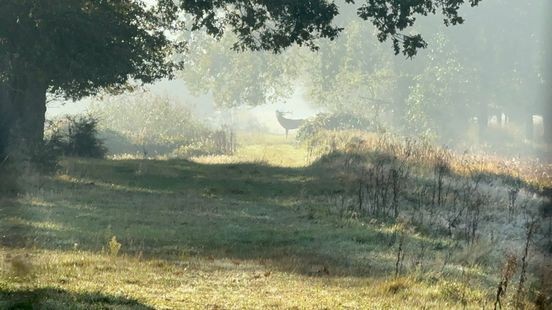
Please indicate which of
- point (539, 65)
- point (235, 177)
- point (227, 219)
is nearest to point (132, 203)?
point (227, 219)

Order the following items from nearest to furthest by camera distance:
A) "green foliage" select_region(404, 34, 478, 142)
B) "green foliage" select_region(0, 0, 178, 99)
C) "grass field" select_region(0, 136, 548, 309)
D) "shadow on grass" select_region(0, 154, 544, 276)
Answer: "grass field" select_region(0, 136, 548, 309), "shadow on grass" select_region(0, 154, 544, 276), "green foliage" select_region(0, 0, 178, 99), "green foliage" select_region(404, 34, 478, 142)

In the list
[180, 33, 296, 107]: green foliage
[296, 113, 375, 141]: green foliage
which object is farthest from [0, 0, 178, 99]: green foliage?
[180, 33, 296, 107]: green foliage

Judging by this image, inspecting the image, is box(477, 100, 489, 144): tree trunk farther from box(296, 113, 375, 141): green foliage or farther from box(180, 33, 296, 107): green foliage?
box(180, 33, 296, 107): green foliage

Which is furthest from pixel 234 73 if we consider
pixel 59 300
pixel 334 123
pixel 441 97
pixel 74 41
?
pixel 59 300

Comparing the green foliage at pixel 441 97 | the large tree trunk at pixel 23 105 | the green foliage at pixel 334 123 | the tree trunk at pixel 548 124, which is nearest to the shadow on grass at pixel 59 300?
the large tree trunk at pixel 23 105

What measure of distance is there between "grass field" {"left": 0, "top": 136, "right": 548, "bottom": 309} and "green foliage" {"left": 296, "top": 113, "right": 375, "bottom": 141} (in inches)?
1662

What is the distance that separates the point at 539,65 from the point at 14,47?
64.9 m

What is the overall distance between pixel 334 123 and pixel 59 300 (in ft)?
203

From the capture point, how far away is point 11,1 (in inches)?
1065

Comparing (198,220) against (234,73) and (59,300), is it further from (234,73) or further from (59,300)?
(234,73)

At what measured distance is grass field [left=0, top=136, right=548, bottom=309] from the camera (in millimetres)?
10148

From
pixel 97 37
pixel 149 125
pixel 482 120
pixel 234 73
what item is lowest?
pixel 149 125

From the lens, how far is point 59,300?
887 centimetres

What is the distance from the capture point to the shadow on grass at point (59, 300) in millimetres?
8492
